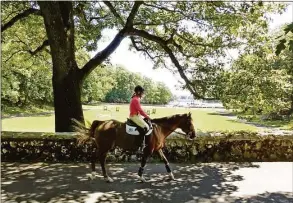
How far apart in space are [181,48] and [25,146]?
543 cm

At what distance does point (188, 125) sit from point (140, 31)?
3.92 m

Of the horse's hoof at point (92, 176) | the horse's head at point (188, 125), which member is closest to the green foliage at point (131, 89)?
the horse's head at point (188, 125)

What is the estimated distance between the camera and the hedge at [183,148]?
9.09 m

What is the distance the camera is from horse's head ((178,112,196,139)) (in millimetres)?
7562

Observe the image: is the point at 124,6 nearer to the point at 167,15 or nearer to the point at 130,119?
the point at 167,15

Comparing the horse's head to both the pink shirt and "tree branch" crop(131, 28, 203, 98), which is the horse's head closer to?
the pink shirt

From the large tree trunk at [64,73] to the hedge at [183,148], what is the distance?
29.9 inches

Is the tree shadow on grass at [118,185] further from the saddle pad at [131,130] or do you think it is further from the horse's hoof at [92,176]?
the saddle pad at [131,130]

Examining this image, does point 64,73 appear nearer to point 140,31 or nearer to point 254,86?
point 140,31

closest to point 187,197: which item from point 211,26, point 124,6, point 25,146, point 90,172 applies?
point 90,172

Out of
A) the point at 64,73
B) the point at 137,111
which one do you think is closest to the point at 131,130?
the point at 137,111

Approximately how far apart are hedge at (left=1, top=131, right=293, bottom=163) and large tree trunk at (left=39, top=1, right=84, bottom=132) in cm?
76

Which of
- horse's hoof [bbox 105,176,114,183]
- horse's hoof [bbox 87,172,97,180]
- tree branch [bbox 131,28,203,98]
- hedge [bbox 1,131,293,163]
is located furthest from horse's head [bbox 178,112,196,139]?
tree branch [bbox 131,28,203,98]

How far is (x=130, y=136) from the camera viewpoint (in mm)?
7262
